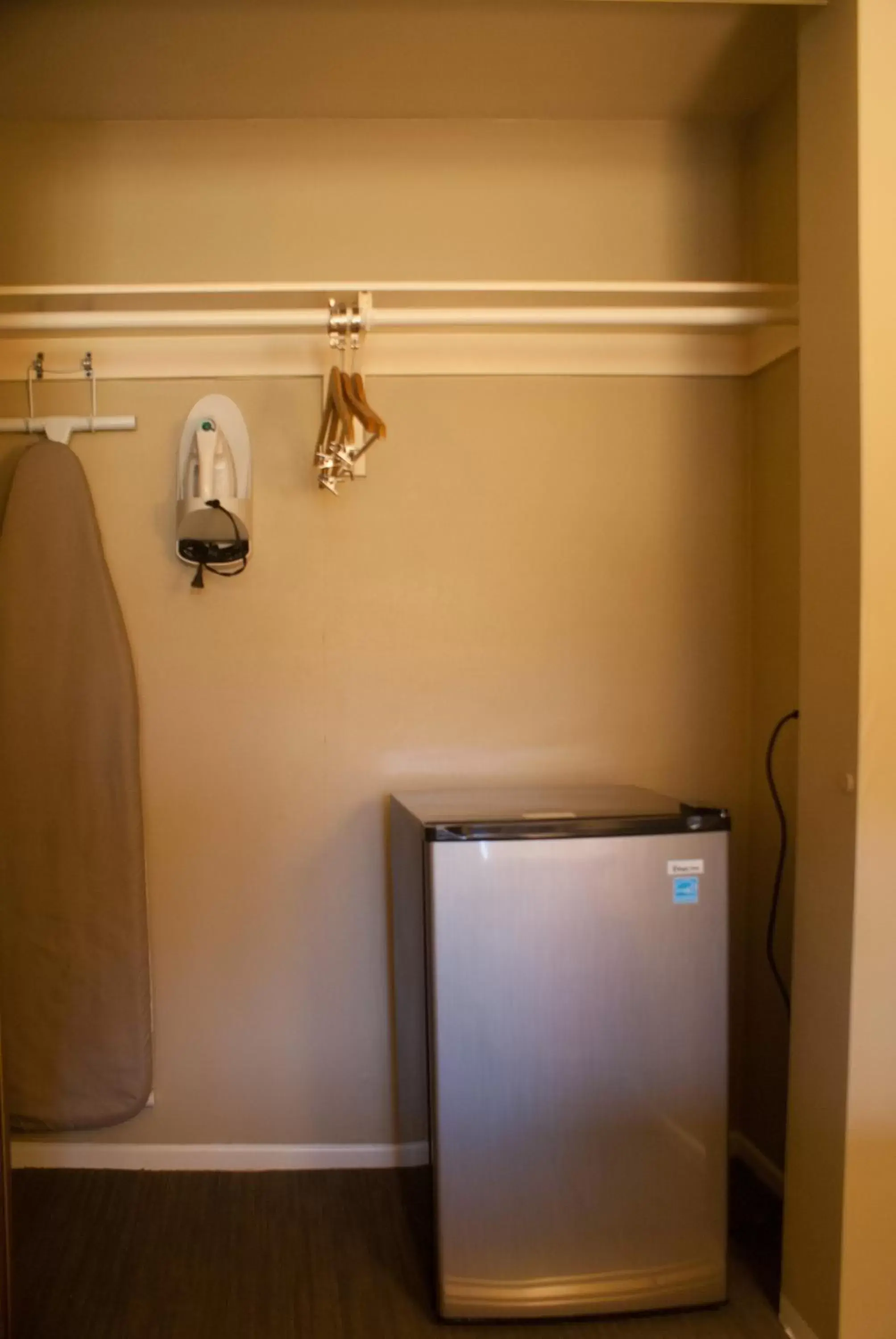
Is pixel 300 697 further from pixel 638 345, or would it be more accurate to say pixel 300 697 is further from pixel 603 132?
pixel 603 132

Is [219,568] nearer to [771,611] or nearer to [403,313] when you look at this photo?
[403,313]

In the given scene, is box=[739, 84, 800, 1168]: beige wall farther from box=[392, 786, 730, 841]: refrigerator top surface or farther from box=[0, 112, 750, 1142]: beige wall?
box=[392, 786, 730, 841]: refrigerator top surface

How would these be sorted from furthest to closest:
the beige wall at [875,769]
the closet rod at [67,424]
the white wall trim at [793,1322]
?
the closet rod at [67,424] < the white wall trim at [793,1322] < the beige wall at [875,769]

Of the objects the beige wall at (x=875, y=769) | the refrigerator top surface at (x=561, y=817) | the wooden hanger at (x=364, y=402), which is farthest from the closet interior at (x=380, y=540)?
the beige wall at (x=875, y=769)

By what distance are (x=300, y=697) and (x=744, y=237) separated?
153 cm

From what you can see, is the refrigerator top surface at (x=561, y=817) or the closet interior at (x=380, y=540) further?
the closet interior at (x=380, y=540)

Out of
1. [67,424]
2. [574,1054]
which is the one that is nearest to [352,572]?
[67,424]

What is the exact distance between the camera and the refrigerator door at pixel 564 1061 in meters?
1.60

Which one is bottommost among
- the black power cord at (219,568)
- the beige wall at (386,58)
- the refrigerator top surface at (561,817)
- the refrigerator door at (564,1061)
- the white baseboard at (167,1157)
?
the white baseboard at (167,1157)

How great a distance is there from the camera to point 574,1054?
5.25 ft

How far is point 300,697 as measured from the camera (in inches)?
85.3

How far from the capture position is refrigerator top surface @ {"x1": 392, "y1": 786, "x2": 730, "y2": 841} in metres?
1.59

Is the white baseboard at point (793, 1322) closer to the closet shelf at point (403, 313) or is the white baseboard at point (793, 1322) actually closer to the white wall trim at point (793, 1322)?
the white wall trim at point (793, 1322)

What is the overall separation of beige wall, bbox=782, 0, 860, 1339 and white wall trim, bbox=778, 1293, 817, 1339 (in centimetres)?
2
